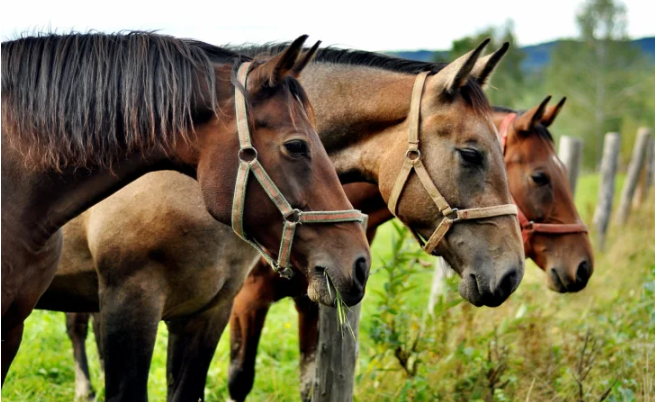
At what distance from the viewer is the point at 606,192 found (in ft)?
34.1

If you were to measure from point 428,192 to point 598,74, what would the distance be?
43.3 m

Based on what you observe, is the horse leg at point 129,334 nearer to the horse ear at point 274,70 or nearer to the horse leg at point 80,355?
the horse ear at point 274,70

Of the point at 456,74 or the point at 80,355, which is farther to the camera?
the point at 80,355

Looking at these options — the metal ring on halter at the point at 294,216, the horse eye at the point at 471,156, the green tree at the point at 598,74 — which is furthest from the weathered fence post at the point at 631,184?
the green tree at the point at 598,74

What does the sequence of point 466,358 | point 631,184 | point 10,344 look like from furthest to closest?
point 631,184, point 466,358, point 10,344

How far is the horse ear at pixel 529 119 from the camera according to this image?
4875 mm

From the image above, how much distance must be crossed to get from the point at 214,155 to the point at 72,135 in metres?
0.55

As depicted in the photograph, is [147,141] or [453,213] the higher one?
[147,141]

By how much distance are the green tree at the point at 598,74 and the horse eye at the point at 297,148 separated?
42280 mm

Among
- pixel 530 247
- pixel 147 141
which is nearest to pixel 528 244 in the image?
pixel 530 247

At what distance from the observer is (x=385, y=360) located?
5.08 metres

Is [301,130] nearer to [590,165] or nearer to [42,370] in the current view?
[42,370]

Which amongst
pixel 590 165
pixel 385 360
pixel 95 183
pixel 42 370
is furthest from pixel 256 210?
pixel 590 165

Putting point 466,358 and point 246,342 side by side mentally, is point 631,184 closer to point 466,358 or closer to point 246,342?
point 466,358
